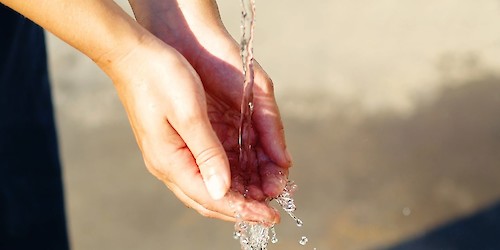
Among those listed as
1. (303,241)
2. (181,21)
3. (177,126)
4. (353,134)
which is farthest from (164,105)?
(353,134)

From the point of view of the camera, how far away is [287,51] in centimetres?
199

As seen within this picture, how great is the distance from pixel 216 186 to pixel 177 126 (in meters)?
0.10

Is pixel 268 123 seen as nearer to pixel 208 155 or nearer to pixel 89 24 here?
pixel 208 155

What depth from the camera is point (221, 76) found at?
3.87 ft

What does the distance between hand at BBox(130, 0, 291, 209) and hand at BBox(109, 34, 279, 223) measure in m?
0.11

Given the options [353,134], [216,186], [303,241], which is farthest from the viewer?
[353,134]

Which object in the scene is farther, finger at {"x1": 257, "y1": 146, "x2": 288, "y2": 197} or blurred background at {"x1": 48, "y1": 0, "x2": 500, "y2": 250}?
blurred background at {"x1": 48, "y1": 0, "x2": 500, "y2": 250}

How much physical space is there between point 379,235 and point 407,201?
0.12 m

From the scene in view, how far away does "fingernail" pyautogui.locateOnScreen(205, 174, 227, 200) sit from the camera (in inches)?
38.1

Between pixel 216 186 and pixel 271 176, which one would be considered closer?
pixel 216 186

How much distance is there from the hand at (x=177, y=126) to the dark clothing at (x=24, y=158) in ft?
2.00

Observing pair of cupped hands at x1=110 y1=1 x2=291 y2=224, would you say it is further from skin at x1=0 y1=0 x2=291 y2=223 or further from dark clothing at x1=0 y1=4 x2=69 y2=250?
dark clothing at x1=0 y1=4 x2=69 y2=250

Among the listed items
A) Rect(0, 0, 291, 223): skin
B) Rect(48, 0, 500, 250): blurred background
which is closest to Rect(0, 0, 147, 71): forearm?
Rect(0, 0, 291, 223): skin

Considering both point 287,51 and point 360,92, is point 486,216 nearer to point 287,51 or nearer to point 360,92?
point 360,92
